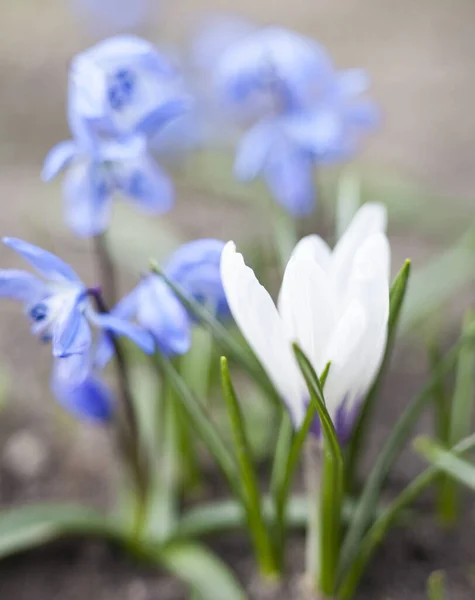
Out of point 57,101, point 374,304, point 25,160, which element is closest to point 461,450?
point 374,304

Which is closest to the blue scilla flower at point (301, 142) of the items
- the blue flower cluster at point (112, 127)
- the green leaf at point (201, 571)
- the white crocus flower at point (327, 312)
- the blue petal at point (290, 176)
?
the blue petal at point (290, 176)

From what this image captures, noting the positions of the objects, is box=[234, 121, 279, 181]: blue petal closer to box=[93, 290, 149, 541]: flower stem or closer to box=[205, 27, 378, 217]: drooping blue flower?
box=[205, 27, 378, 217]: drooping blue flower

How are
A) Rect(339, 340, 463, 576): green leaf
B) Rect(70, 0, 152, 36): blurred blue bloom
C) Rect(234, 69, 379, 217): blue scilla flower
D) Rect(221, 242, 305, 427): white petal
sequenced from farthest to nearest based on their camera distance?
Rect(70, 0, 152, 36): blurred blue bloom, Rect(234, 69, 379, 217): blue scilla flower, Rect(339, 340, 463, 576): green leaf, Rect(221, 242, 305, 427): white petal

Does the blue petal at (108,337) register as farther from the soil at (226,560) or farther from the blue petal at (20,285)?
the soil at (226,560)

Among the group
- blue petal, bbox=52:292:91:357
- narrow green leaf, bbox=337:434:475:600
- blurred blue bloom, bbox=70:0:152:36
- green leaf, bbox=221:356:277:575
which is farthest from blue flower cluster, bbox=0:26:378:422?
blurred blue bloom, bbox=70:0:152:36

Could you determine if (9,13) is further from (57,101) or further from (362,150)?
(362,150)

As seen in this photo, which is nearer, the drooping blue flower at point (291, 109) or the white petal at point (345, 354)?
the white petal at point (345, 354)
